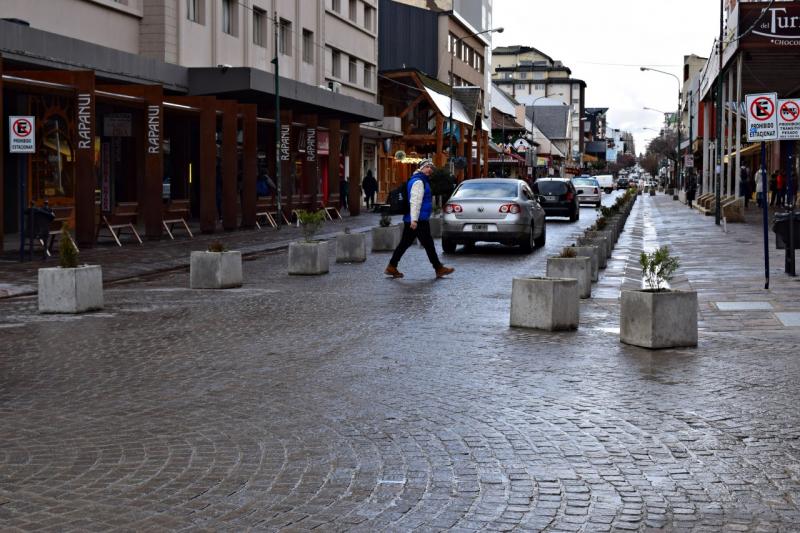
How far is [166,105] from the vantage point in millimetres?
27172

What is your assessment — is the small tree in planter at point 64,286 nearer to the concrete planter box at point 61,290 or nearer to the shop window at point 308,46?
the concrete planter box at point 61,290

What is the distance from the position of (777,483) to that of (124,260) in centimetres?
1685

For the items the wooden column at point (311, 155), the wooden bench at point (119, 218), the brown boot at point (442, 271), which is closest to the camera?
the brown boot at point (442, 271)

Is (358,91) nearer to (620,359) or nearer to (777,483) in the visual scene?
(620,359)

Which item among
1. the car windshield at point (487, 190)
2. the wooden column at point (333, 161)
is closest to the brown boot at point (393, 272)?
the car windshield at point (487, 190)

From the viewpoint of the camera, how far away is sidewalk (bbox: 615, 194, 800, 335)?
12156mm

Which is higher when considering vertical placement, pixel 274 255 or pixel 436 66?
pixel 436 66

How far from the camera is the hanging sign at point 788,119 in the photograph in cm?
1517

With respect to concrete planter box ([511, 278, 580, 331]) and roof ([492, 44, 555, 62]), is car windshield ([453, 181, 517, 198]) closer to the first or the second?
concrete planter box ([511, 278, 580, 331])

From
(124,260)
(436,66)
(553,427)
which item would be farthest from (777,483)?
(436,66)

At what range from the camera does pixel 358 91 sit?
54.9 metres

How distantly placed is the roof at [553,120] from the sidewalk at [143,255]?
128m

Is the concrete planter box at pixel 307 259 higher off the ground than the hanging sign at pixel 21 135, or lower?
lower

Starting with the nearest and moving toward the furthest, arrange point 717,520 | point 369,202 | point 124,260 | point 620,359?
1. point 717,520
2. point 620,359
3. point 124,260
4. point 369,202
